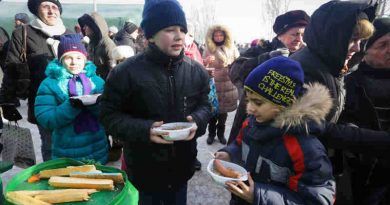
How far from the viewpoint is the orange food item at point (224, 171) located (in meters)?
1.42

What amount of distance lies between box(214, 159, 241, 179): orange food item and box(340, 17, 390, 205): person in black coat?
42.0 inches

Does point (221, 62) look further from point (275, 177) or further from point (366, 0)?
point (275, 177)

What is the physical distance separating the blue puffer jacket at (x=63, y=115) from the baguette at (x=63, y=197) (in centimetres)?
136

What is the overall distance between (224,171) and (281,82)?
1.94ft

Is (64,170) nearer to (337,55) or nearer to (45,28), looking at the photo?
(337,55)

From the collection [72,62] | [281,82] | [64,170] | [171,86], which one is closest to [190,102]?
[171,86]

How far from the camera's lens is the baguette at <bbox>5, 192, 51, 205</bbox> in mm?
990

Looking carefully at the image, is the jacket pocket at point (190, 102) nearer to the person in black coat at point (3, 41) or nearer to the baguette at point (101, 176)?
the baguette at point (101, 176)

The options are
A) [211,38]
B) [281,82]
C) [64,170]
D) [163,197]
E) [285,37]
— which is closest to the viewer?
[64,170]

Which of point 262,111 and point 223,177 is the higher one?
point 262,111

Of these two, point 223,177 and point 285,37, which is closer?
point 223,177

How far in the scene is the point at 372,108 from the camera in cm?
191

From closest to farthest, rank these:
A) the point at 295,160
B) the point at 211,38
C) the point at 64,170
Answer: the point at 64,170 < the point at 295,160 < the point at 211,38

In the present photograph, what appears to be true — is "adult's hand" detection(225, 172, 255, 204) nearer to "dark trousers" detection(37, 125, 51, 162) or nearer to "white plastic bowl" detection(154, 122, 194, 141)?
"white plastic bowl" detection(154, 122, 194, 141)
